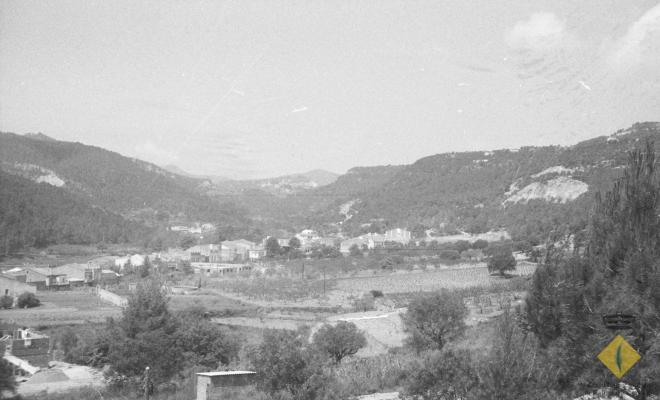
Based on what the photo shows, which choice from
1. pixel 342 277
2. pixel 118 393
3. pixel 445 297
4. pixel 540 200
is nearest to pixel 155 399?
pixel 118 393

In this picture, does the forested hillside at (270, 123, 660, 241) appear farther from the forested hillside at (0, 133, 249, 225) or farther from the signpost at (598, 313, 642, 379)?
the signpost at (598, 313, 642, 379)

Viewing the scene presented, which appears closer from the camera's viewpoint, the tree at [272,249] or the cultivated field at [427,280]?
the cultivated field at [427,280]

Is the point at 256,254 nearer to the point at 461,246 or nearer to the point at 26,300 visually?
the point at 461,246

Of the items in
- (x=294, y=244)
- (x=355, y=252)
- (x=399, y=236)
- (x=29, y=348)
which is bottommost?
(x=29, y=348)

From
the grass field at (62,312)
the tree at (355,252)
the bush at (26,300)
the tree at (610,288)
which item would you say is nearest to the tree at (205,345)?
the grass field at (62,312)

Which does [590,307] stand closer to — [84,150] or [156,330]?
[156,330]

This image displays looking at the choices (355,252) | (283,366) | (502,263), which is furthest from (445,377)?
(355,252)

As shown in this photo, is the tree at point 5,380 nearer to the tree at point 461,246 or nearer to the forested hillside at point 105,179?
the tree at point 461,246
